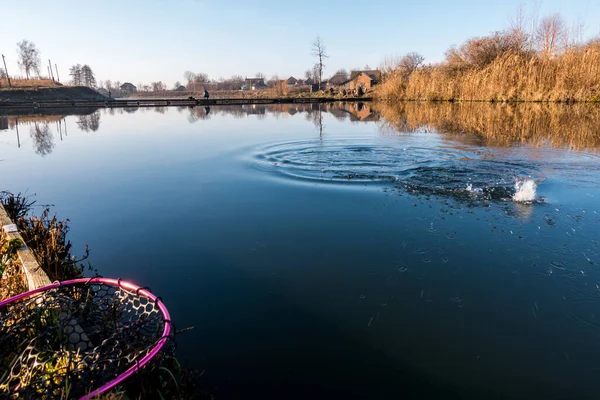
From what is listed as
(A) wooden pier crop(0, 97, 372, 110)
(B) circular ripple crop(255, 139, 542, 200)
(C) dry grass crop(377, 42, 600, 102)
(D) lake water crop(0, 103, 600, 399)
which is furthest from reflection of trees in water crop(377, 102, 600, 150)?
(A) wooden pier crop(0, 97, 372, 110)

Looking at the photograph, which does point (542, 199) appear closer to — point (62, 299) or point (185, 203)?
point (185, 203)

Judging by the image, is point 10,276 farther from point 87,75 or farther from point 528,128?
point 87,75

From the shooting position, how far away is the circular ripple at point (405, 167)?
315 inches

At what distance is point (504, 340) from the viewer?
11.0 ft

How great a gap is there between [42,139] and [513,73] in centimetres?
3390

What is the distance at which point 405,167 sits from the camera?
9.91 metres

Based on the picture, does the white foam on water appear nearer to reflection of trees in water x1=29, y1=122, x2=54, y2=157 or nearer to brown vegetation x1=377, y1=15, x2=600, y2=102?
reflection of trees in water x1=29, y1=122, x2=54, y2=157

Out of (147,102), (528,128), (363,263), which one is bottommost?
(363,263)

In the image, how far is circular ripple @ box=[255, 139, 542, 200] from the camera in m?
7.99

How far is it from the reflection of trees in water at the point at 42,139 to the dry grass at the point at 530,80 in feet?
108

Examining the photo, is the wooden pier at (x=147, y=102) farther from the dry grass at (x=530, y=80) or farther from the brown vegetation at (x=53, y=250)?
the brown vegetation at (x=53, y=250)

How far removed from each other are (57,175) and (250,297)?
890 cm

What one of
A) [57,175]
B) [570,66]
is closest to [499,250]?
[57,175]

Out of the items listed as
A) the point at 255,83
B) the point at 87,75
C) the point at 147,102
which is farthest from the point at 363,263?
the point at 255,83
